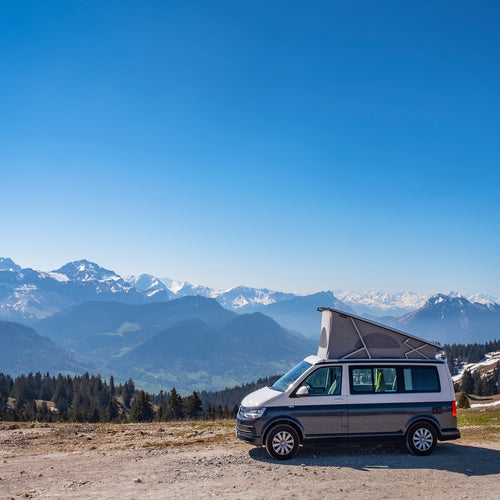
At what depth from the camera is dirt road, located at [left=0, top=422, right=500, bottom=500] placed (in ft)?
34.8

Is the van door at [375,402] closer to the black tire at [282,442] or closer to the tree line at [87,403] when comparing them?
the black tire at [282,442]

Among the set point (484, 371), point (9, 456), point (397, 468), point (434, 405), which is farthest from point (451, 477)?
point (484, 371)

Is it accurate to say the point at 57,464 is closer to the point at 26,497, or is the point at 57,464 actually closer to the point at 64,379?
the point at 26,497

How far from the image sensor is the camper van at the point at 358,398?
1315cm

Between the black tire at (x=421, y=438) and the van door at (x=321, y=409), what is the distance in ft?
7.37

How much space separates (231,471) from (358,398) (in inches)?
177

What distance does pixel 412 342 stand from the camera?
14.5 m

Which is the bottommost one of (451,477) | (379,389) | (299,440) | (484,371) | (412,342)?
(484,371)

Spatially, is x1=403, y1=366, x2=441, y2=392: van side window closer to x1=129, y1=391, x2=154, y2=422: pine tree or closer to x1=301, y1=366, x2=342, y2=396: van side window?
x1=301, y1=366, x2=342, y2=396: van side window

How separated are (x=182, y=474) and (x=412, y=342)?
845cm

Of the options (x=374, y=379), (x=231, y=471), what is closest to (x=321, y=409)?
(x=374, y=379)

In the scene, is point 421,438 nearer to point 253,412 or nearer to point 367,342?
point 367,342

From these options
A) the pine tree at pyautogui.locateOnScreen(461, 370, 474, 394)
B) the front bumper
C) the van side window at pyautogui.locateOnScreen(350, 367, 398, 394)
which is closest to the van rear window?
the van side window at pyautogui.locateOnScreen(350, 367, 398, 394)

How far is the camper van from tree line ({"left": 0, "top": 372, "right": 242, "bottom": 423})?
6133 cm
